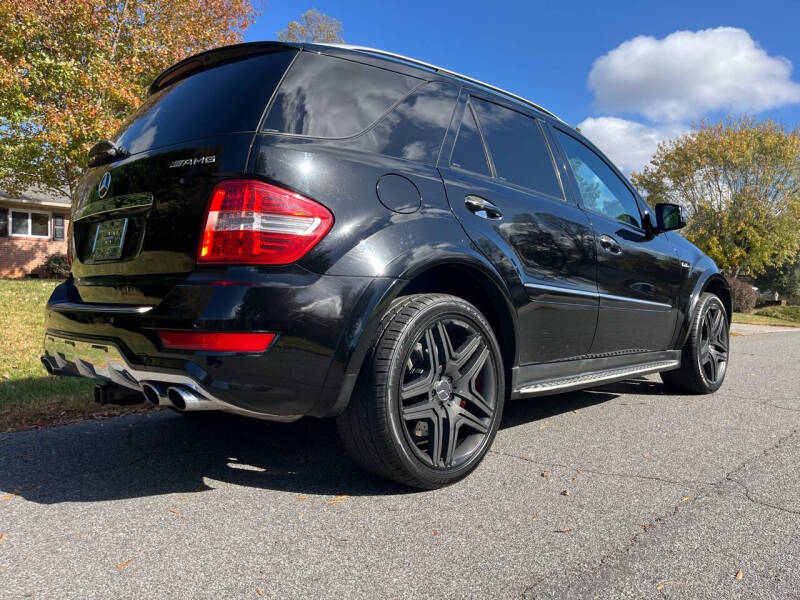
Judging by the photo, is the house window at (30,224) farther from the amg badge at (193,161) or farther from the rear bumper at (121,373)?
the amg badge at (193,161)

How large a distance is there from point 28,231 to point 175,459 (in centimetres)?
2674

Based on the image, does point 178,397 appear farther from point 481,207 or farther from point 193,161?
point 481,207

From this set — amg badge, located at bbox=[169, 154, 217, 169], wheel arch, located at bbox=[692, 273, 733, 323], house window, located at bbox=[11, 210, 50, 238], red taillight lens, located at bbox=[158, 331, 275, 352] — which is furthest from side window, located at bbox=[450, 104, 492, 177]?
house window, located at bbox=[11, 210, 50, 238]

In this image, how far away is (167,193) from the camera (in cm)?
253

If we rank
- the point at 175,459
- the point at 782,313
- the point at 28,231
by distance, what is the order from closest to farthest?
the point at 175,459 → the point at 28,231 → the point at 782,313

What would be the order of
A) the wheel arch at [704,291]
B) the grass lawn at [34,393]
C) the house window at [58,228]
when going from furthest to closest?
the house window at [58,228] < the wheel arch at [704,291] < the grass lawn at [34,393]

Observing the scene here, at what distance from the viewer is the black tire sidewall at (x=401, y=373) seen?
2527 mm

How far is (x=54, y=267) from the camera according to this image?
941 inches

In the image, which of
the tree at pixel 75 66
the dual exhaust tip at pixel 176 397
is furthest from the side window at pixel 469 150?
the tree at pixel 75 66

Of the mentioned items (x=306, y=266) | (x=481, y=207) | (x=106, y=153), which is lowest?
(x=306, y=266)

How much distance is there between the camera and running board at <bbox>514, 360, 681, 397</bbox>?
3.28 meters

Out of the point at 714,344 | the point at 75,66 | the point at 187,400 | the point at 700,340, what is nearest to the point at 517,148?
the point at 187,400

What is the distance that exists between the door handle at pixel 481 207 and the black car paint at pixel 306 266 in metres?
0.04

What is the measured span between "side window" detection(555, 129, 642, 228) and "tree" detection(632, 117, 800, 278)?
28890 mm
